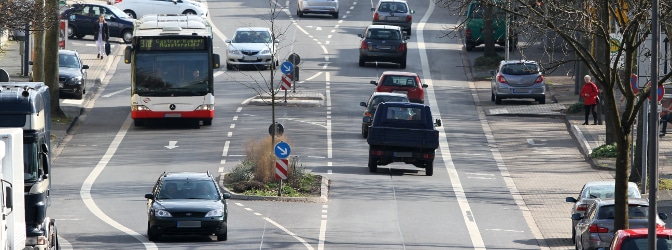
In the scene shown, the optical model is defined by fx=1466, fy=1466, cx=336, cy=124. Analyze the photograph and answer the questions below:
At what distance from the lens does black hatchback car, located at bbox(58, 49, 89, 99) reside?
153 ft

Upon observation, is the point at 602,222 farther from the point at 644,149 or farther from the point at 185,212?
the point at 644,149

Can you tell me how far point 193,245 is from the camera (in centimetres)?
2633

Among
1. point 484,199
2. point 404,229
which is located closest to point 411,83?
point 484,199

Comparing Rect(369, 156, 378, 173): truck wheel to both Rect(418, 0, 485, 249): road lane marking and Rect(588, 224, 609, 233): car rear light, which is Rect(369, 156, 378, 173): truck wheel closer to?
Rect(418, 0, 485, 249): road lane marking

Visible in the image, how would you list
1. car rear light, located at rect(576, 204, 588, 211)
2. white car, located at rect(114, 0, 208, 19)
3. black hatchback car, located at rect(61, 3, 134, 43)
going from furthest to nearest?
white car, located at rect(114, 0, 208, 19) → black hatchback car, located at rect(61, 3, 134, 43) → car rear light, located at rect(576, 204, 588, 211)

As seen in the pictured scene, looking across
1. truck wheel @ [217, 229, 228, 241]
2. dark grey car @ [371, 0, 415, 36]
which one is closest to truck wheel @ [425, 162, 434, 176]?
truck wheel @ [217, 229, 228, 241]

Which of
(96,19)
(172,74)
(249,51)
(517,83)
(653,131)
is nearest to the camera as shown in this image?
(653,131)

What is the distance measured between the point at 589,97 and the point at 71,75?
53.4 ft

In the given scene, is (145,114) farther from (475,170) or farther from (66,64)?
(475,170)

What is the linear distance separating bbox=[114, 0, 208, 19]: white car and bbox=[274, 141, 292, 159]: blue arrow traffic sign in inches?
1318

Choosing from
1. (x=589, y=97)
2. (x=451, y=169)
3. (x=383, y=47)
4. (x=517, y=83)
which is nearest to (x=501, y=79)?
(x=517, y=83)

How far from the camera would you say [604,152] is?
127ft

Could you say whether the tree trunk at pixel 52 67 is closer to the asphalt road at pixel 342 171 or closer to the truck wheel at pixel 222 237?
the asphalt road at pixel 342 171

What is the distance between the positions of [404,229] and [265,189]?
5119 mm
